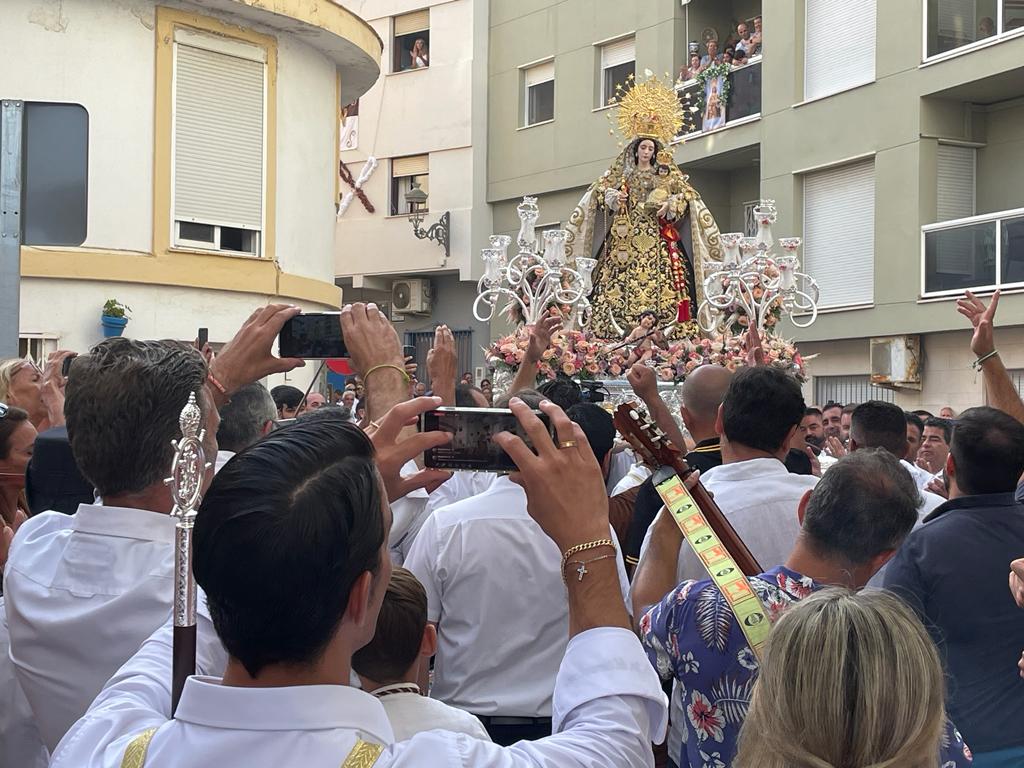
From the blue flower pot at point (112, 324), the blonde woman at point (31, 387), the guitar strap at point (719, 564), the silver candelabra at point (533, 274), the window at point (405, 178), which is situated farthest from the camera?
the window at point (405, 178)

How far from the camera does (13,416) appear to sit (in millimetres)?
4414

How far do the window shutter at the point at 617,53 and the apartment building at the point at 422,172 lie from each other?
9.86 feet

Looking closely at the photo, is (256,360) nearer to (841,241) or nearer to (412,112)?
(841,241)

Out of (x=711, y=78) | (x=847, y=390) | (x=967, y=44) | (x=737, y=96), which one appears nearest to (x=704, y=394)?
(x=967, y=44)

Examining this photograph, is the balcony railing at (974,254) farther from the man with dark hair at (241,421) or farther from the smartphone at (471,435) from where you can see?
the smartphone at (471,435)

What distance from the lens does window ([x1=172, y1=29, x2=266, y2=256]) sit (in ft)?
48.9

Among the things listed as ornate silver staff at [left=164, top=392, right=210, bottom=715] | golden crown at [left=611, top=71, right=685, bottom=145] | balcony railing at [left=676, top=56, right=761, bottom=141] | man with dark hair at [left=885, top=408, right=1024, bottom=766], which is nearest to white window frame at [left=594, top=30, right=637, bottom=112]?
balcony railing at [left=676, top=56, right=761, bottom=141]

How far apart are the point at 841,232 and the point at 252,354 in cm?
1761

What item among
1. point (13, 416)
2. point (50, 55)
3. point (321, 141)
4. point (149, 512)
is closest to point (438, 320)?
point (321, 141)

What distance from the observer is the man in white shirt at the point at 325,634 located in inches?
62.1

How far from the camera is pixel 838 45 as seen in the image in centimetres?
1938

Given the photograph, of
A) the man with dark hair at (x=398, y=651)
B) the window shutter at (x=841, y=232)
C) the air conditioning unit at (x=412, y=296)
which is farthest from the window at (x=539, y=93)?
the man with dark hair at (x=398, y=651)

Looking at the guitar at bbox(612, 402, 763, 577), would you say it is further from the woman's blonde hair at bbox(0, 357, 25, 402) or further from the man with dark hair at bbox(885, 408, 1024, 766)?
the woman's blonde hair at bbox(0, 357, 25, 402)

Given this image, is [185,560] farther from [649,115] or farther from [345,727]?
[649,115]
